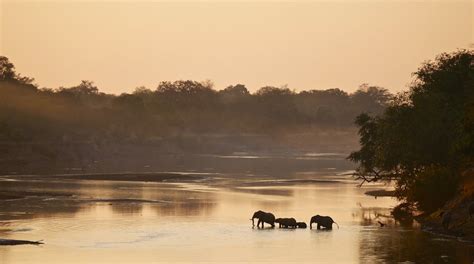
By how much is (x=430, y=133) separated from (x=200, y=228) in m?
18.0

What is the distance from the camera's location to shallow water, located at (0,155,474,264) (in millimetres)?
46969

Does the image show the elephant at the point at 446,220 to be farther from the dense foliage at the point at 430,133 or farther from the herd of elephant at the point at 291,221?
the herd of elephant at the point at 291,221

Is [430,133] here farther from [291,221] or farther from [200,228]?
[200,228]

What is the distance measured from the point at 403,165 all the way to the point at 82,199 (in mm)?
24946

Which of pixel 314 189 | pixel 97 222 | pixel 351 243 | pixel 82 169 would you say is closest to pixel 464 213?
pixel 351 243

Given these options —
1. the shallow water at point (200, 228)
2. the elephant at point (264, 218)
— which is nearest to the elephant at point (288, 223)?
the elephant at point (264, 218)

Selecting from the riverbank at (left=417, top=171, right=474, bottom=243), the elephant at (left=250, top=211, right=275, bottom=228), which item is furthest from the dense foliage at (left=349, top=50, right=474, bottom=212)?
the elephant at (left=250, top=211, right=275, bottom=228)

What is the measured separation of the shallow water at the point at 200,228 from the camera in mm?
46969

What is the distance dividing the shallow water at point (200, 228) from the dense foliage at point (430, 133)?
3.35 meters

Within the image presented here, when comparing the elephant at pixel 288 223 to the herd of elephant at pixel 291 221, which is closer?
the herd of elephant at pixel 291 221

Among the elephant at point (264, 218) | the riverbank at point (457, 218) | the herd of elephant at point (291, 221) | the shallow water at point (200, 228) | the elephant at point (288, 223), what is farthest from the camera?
the elephant at point (264, 218)

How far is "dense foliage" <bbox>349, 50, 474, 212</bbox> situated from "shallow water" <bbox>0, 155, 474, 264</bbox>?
3348mm

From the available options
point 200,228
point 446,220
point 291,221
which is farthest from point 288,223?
point 446,220

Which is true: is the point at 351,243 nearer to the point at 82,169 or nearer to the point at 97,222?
the point at 97,222
